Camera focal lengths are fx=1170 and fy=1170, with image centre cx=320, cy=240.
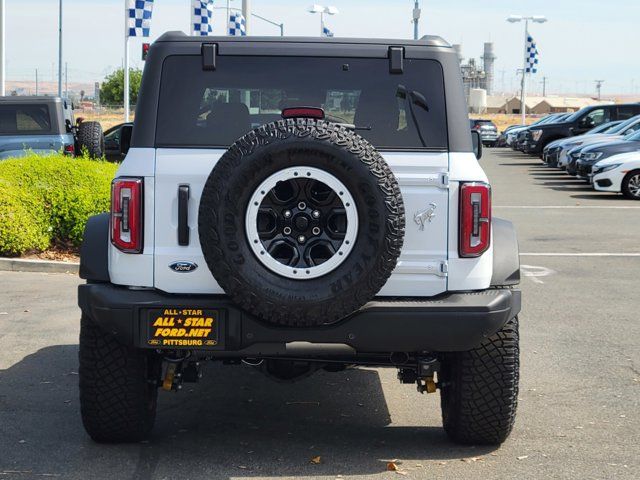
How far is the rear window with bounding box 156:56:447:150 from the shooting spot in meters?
5.54

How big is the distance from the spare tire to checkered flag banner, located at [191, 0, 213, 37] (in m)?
23.9

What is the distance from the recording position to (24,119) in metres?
20.4

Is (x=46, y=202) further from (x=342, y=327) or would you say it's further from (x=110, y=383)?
(x=342, y=327)

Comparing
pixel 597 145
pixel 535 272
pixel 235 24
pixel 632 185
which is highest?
pixel 235 24

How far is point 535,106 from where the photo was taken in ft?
489

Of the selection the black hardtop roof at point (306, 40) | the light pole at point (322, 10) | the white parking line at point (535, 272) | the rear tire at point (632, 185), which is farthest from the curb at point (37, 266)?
the light pole at point (322, 10)

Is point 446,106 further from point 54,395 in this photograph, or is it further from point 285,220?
point 54,395

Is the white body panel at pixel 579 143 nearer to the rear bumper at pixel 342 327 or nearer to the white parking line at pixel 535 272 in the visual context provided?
the white parking line at pixel 535 272

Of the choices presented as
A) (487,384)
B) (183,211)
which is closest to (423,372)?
(487,384)

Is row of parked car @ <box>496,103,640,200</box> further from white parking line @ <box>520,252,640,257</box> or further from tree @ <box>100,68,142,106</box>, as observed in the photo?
tree @ <box>100,68,142,106</box>

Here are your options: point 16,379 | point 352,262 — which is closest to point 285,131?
point 352,262

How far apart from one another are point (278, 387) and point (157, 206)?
7.28 feet

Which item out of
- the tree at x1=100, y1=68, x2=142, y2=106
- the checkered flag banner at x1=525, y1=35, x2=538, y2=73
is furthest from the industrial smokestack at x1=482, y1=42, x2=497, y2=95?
the checkered flag banner at x1=525, y1=35, x2=538, y2=73

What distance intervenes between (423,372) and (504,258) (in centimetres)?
69
